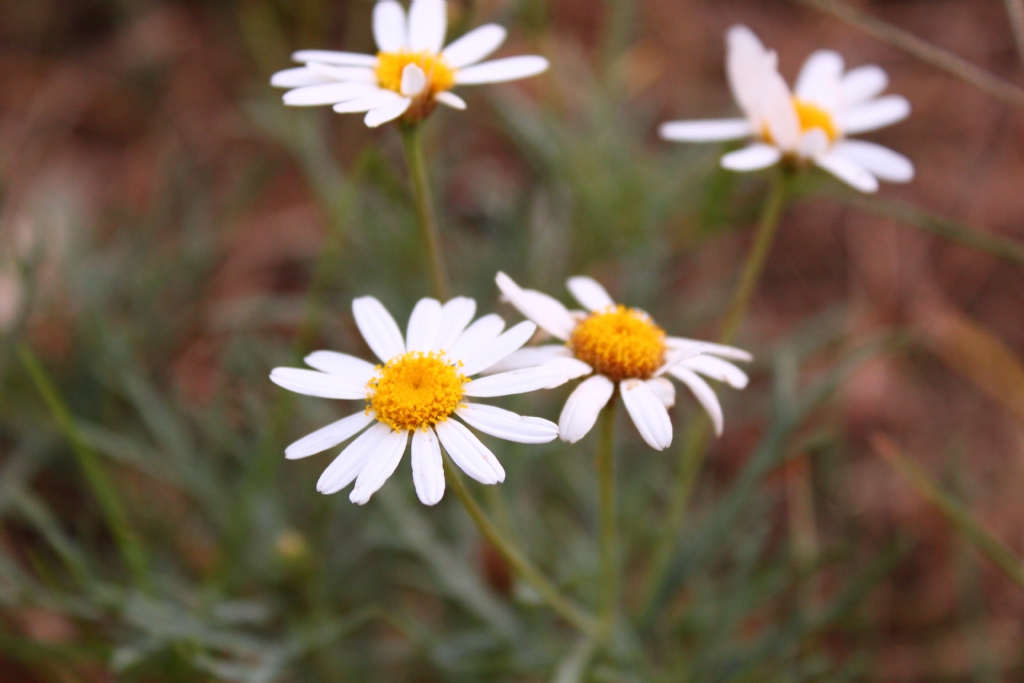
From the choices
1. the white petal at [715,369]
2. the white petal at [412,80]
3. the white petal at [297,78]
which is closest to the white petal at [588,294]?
the white petal at [715,369]

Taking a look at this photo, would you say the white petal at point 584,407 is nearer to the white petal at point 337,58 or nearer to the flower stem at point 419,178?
the flower stem at point 419,178

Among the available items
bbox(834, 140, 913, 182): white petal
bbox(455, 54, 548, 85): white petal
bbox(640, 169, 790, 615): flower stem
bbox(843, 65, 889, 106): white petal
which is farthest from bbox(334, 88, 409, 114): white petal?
bbox(843, 65, 889, 106): white petal

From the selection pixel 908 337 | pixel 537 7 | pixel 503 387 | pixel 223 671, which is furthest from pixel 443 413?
pixel 537 7

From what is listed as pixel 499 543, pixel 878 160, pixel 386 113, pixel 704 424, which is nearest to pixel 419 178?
pixel 386 113

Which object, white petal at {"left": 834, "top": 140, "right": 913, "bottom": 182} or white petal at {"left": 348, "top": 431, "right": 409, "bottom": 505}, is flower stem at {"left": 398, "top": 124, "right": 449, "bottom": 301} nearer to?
white petal at {"left": 348, "top": 431, "right": 409, "bottom": 505}

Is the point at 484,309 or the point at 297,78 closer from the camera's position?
the point at 297,78

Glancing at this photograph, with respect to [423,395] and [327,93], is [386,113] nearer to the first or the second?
[327,93]
